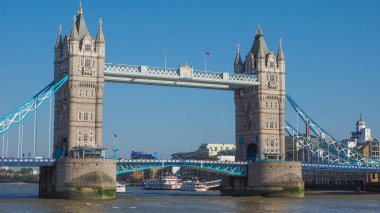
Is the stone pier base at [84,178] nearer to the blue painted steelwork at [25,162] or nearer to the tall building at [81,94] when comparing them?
the blue painted steelwork at [25,162]

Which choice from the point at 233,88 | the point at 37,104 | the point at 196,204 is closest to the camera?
the point at 196,204

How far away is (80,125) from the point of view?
332 feet

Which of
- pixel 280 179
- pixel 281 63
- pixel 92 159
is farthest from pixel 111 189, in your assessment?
pixel 281 63

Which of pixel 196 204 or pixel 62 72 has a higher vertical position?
pixel 62 72

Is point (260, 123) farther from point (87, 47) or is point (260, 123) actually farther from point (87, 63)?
point (87, 47)

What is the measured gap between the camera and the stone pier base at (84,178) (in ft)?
309

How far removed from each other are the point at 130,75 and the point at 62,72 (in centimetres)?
998

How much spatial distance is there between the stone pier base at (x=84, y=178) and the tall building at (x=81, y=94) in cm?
335

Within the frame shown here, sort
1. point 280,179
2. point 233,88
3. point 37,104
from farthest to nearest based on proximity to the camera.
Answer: point 233,88, point 280,179, point 37,104

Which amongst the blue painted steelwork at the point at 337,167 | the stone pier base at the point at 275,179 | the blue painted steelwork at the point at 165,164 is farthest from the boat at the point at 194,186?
the stone pier base at the point at 275,179

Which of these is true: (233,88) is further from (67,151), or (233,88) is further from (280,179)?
(67,151)

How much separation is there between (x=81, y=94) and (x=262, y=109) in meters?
31.1

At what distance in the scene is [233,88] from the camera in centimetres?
11869

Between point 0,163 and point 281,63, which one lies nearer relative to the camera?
point 0,163
